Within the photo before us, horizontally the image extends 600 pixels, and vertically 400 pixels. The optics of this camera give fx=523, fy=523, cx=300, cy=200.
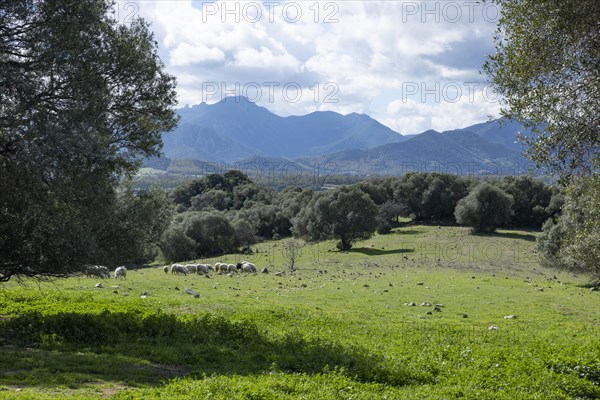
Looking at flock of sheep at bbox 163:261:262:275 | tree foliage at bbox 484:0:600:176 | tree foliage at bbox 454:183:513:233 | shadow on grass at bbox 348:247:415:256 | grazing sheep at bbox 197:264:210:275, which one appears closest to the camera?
tree foliage at bbox 484:0:600:176

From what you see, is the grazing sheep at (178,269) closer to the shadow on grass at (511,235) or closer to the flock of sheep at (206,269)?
the flock of sheep at (206,269)

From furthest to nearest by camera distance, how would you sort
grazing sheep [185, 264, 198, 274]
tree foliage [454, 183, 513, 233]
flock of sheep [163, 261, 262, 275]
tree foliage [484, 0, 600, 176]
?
tree foliage [454, 183, 513, 233], grazing sheep [185, 264, 198, 274], flock of sheep [163, 261, 262, 275], tree foliage [484, 0, 600, 176]

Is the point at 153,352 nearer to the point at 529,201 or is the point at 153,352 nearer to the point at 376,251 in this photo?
the point at 376,251

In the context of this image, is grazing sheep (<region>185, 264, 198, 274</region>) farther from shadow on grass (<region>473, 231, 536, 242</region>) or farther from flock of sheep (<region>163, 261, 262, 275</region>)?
shadow on grass (<region>473, 231, 536, 242</region>)

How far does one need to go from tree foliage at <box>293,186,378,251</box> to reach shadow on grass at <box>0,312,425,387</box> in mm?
62451

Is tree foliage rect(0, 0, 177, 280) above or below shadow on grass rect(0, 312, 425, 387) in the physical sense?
above

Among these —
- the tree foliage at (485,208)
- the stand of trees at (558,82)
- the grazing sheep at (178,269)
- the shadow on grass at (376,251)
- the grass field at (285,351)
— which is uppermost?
the stand of trees at (558,82)

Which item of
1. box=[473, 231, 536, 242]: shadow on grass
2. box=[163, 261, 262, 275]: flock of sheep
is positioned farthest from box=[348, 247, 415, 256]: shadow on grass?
box=[163, 261, 262, 275]: flock of sheep

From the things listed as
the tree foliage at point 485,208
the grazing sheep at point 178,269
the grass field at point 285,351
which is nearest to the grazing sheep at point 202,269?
the grazing sheep at point 178,269

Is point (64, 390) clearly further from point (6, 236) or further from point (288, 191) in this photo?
point (288, 191)

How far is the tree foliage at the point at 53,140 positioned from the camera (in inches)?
574

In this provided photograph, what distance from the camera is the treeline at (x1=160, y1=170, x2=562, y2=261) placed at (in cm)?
8056

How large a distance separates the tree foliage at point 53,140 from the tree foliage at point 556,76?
12.5m

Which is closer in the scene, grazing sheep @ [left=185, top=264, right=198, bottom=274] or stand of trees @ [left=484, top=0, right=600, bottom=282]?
stand of trees @ [left=484, top=0, right=600, bottom=282]
